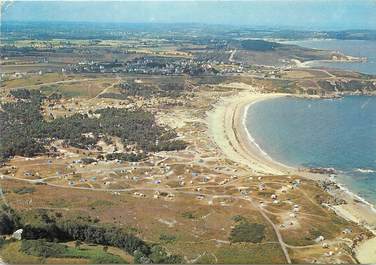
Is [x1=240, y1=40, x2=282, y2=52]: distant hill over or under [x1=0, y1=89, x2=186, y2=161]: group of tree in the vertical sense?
over

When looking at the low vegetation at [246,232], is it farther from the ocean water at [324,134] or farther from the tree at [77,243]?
the ocean water at [324,134]

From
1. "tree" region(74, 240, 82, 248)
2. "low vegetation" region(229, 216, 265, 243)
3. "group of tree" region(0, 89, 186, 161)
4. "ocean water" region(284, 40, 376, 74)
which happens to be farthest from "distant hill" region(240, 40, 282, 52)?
"tree" region(74, 240, 82, 248)

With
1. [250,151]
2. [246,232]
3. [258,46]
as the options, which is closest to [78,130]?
[250,151]

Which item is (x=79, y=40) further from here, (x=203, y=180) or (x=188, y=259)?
(x=188, y=259)

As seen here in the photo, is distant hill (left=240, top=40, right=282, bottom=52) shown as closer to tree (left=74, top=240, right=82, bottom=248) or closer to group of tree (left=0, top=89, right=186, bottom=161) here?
group of tree (left=0, top=89, right=186, bottom=161)

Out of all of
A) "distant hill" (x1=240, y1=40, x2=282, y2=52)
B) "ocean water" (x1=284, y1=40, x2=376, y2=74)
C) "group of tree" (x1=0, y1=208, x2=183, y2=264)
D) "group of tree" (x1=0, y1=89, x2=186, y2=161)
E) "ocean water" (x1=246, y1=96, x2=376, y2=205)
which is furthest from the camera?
"distant hill" (x1=240, y1=40, x2=282, y2=52)

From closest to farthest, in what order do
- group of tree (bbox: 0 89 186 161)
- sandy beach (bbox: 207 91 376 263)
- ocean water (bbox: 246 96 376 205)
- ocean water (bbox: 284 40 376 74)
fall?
1. sandy beach (bbox: 207 91 376 263)
2. ocean water (bbox: 246 96 376 205)
3. group of tree (bbox: 0 89 186 161)
4. ocean water (bbox: 284 40 376 74)

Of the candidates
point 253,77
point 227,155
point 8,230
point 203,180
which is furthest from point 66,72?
point 8,230
